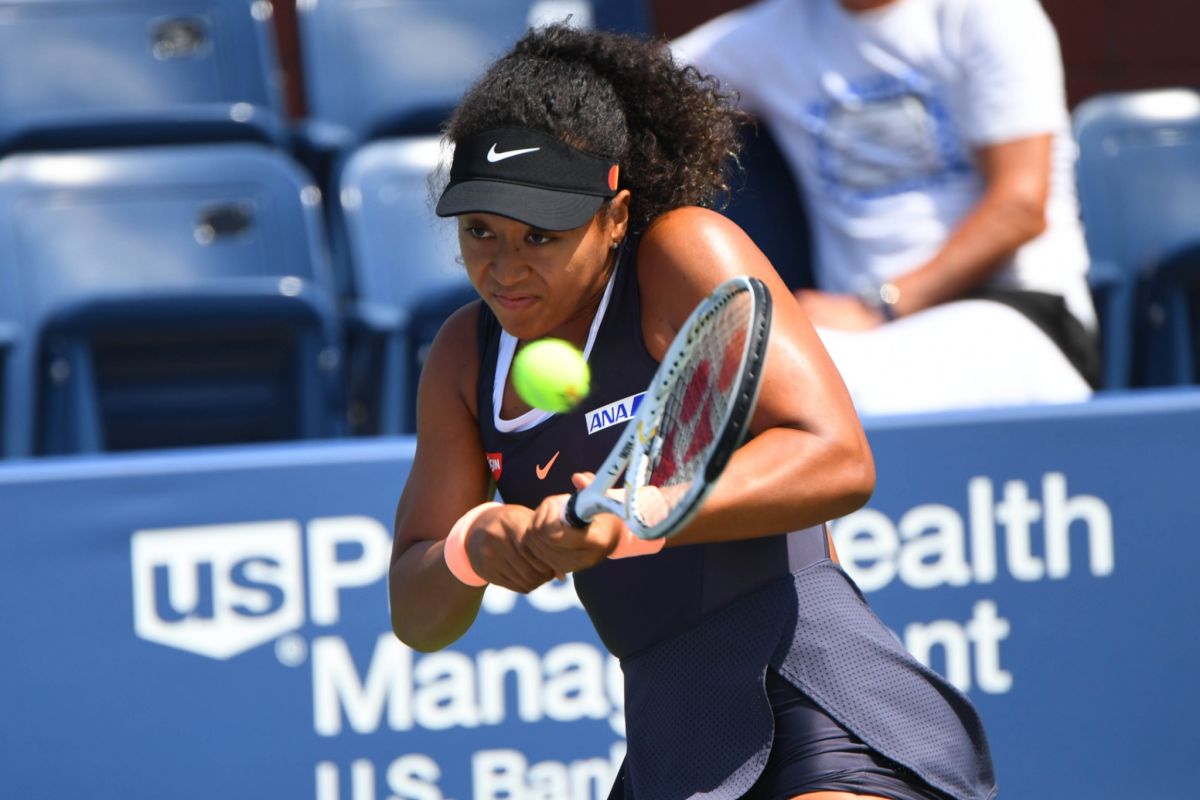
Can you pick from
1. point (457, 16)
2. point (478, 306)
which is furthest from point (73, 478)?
point (457, 16)

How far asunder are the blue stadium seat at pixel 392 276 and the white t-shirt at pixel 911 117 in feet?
2.70

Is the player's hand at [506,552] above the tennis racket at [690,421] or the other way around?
the other way around

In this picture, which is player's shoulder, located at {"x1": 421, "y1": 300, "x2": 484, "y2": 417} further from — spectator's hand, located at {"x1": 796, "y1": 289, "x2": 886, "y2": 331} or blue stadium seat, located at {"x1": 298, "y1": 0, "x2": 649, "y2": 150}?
blue stadium seat, located at {"x1": 298, "y1": 0, "x2": 649, "y2": 150}

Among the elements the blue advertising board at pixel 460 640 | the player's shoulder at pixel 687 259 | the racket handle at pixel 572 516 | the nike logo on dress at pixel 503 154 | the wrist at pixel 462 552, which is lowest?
the blue advertising board at pixel 460 640

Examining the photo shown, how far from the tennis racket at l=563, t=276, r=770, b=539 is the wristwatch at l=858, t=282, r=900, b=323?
202 cm

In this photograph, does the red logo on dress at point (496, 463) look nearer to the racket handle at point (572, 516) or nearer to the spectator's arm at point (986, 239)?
the racket handle at point (572, 516)

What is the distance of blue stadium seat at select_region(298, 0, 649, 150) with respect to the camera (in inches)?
188

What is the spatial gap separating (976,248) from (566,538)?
226 cm

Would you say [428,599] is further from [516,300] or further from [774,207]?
[774,207]

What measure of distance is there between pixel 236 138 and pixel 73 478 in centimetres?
159

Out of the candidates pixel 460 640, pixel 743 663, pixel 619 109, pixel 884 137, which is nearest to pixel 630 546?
pixel 743 663

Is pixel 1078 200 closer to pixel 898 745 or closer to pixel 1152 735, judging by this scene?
pixel 1152 735

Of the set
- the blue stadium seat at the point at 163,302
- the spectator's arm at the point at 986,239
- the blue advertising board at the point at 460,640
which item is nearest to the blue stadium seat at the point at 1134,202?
the spectator's arm at the point at 986,239

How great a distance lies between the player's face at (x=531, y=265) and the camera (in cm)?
178
